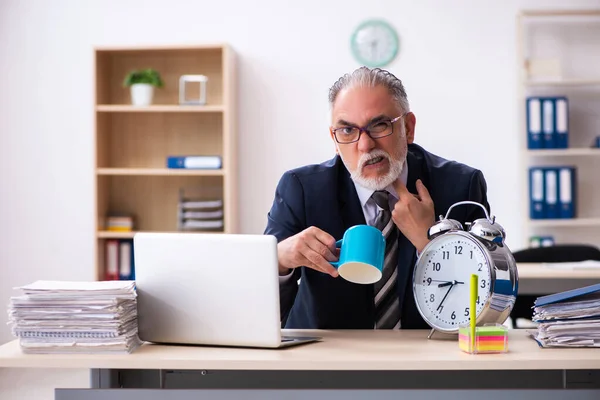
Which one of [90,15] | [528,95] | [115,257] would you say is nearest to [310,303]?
[115,257]

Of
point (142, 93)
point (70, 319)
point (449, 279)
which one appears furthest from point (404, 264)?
point (142, 93)

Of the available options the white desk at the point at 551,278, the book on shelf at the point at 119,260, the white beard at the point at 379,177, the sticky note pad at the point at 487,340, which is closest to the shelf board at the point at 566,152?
the white desk at the point at 551,278

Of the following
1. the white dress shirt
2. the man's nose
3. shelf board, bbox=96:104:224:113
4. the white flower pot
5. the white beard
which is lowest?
the white dress shirt

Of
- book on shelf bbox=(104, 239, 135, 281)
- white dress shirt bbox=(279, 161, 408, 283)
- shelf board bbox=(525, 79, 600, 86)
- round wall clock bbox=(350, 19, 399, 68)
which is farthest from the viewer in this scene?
round wall clock bbox=(350, 19, 399, 68)

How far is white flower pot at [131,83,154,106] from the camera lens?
4766mm

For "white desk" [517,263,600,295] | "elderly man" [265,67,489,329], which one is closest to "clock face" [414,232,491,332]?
"elderly man" [265,67,489,329]

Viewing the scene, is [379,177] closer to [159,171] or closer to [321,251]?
[321,251]

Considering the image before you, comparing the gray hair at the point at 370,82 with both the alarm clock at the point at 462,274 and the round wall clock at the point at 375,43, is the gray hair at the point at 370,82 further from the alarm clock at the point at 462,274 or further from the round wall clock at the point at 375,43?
the round wall clock at the point at 375,43

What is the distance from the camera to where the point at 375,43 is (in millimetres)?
4949

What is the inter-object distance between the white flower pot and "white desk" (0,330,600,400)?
10.7 feet

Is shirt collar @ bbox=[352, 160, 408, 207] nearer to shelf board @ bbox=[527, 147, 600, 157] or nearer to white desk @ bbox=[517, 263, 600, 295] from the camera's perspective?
white desk @ bbox=[517, 263, 600, 295]

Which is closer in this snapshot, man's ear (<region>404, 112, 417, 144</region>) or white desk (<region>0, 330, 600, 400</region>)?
white desk (<region>0, 330, 600, 400</region>)

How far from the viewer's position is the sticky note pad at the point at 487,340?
60.1 inches

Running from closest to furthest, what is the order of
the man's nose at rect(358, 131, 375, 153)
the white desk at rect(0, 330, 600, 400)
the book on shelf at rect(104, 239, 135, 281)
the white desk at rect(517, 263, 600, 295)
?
the white desk at rect(0, 330, 600, 400) → the man's nose at rect(358, 131, 375, 153) → the white desk at rect(517, 263, 600, 295) → the book on shelf at rect(104, 239, 135, 281)
